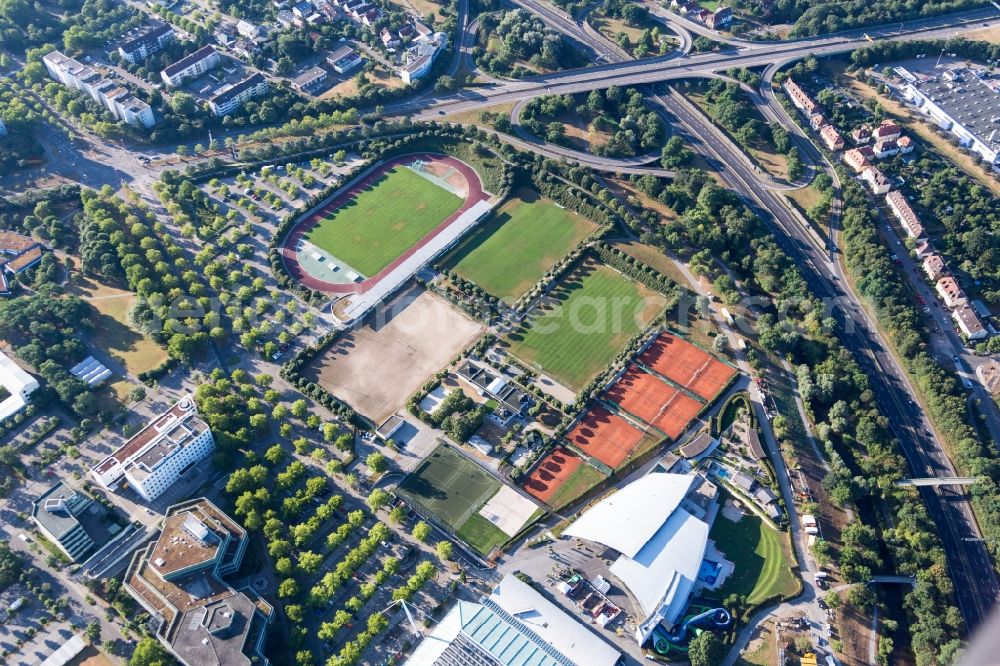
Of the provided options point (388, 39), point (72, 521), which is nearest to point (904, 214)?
point (388, 39)

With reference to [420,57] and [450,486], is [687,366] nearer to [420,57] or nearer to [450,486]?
[450,486]

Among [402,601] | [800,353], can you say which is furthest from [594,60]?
[402,601]

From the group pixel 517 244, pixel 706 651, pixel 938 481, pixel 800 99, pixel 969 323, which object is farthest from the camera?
pixel 800 99

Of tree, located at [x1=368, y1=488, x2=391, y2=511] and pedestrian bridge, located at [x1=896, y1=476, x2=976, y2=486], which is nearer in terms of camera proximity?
tree, located at [x1=368, y1=488, x2=391, y2=511]

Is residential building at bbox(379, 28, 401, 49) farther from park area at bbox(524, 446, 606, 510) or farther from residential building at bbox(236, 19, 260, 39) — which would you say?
park area at bbox(524, 446, 606, 510)

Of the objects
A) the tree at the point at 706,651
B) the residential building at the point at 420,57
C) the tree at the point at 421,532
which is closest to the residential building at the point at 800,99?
the residential building at the point at 420,57

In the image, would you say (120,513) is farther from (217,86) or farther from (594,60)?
(594,60)

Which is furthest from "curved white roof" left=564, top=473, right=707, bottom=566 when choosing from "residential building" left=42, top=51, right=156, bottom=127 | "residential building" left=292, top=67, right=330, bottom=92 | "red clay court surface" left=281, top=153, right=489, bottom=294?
"residential building" left=42, top=51, right=156, bottom=127
